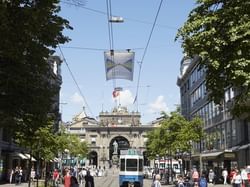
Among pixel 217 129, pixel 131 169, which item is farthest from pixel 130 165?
pixel 217 129

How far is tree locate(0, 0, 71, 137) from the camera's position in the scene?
12.8m

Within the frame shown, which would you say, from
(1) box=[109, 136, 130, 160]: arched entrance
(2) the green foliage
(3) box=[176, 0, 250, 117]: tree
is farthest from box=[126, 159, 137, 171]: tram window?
(1) box=[109, 136, 130, 160]: arched entrance

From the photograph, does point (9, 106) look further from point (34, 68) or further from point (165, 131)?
point (165, 131)

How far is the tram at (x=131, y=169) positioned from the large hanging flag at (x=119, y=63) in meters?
16.4

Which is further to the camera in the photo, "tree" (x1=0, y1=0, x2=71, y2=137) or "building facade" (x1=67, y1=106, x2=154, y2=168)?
"building facade" (x1=67, y1=106, x2=154, y2=168)

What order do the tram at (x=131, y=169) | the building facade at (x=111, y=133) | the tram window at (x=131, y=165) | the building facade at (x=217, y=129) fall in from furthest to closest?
1. the building facade at (x=111, y=133)
2. the building facade at (x=217, y=129)
3. the tram window at (x=131, y=165)
4. the tram at (x=131, y=169)

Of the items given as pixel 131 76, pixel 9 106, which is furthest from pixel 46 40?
pixel 131 76

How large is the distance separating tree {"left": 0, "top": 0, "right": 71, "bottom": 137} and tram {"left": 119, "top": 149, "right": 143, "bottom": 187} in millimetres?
26406

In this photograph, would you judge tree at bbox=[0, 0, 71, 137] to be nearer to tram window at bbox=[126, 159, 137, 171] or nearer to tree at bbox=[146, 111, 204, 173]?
tram window at bbox=[126, 159, 137, 171]

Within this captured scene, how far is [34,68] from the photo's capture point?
1491 cm

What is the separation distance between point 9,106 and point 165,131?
4179 cm

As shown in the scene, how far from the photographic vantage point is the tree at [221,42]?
13109 mm

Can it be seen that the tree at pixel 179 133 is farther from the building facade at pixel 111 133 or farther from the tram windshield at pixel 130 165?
the building facade at pixel 111 133

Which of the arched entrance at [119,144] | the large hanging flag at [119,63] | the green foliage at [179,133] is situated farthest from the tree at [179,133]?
the arched entrance at [119,144]
